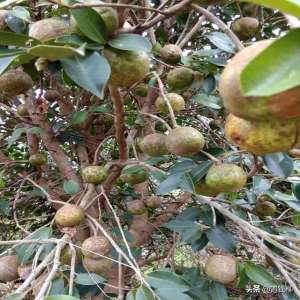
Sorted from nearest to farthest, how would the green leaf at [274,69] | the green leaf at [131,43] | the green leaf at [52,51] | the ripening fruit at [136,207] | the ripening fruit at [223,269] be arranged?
the green leaf at [274,69], the green leaf at [52,51], the green leaf at [131,43], the ripening fruit at [223,269], the ripening fruit at [136,207]

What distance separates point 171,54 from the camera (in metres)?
1.14

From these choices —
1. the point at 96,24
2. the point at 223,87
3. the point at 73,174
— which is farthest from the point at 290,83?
the point at 73,174

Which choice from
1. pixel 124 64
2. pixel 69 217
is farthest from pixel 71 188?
pixel 124 64

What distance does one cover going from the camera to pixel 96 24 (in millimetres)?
607

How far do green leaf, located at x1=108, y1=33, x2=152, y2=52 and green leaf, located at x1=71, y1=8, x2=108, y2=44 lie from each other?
0.08ft

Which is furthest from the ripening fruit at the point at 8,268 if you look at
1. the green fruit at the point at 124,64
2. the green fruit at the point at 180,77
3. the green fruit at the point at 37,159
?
the green fruit at the point at 124,64

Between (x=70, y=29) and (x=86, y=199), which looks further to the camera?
(x=86, y=199)

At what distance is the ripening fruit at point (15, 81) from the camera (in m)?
0.84

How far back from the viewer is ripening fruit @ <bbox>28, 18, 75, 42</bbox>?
65 cm

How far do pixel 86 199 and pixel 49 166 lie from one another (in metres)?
0.72

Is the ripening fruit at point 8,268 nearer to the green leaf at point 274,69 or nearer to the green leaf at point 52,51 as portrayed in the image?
the green leaf at point 52,51

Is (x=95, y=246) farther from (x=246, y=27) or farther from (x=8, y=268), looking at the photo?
(x=246, y=27)

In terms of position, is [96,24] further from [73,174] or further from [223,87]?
[73,174]

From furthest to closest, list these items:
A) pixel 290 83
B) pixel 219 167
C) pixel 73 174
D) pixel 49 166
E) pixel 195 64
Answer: pixel 49 166
pixel 73 174
pixel 195 64
pixel 219 167
pixel 290 83
